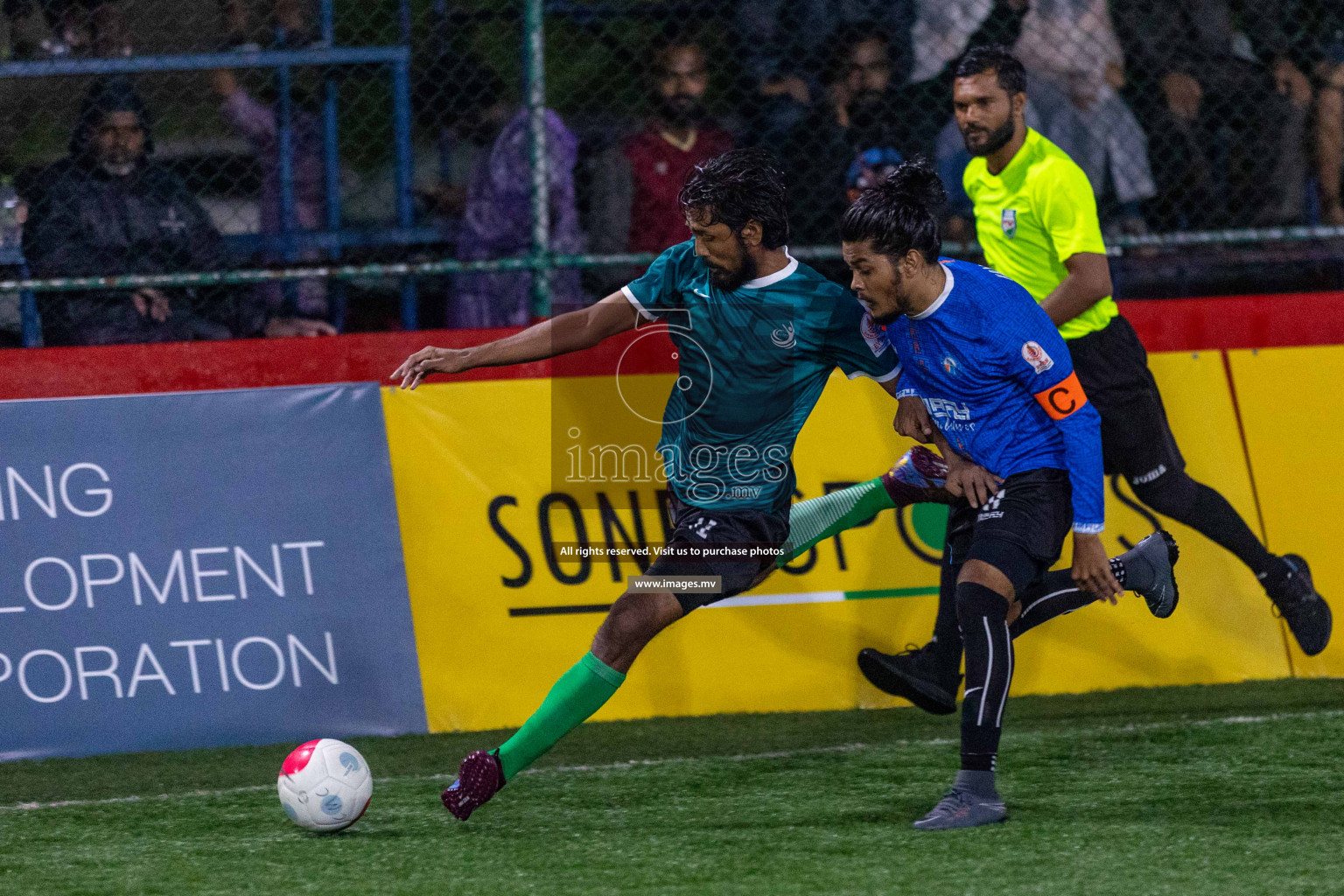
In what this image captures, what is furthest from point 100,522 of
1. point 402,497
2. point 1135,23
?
point 1135,23

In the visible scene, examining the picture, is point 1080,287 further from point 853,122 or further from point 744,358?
point 853,122

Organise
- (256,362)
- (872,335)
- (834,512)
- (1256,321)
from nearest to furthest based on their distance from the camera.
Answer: (872,335) → (834,512) → (256,362) → (1256,321)

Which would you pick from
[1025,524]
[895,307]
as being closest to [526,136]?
[895,307]

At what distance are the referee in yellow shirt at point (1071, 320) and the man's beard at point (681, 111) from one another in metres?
1.71

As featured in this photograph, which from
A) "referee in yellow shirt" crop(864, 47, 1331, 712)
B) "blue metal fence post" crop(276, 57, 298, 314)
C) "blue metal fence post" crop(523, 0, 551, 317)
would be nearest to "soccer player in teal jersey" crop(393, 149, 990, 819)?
"referee in yellow shirt" crop(864, 47, 1331, 712)

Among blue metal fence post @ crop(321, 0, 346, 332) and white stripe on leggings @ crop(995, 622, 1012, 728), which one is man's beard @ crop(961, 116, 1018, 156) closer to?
white stripe on leggings @ crop(995, 622, 1012, 728)

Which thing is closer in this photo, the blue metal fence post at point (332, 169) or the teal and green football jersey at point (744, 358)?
the teal and green football jersey at point (744, 358)

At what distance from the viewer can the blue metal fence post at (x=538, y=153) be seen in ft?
20.2

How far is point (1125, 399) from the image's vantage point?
212 inches

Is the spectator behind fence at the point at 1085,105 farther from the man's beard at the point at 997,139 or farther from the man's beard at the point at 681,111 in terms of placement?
the man's beard at the point at 997,139

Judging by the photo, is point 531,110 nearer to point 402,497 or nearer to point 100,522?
point 402,497

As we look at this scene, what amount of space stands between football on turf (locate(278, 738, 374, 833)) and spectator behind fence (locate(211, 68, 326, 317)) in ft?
9.28

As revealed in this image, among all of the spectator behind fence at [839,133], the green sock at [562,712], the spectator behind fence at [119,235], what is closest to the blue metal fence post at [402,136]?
the spectator behind fence at [119,235]

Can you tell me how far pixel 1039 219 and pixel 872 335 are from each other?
1162 mm
